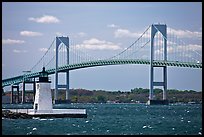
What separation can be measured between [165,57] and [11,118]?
35.0 m

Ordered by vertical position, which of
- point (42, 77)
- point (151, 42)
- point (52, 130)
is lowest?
point (52, 130)

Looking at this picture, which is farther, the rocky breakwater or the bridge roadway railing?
the bridge roadway railing

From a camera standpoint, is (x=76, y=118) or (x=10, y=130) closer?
(x=10, y=130)

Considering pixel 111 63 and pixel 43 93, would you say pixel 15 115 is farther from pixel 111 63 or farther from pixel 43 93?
pixel 111 63

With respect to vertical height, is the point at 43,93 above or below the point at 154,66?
below

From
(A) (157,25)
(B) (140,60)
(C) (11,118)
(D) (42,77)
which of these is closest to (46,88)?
(D) (42,77)

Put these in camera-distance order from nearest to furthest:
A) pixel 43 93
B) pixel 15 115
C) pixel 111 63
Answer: pixel 43 93, pixel 15 115, pixel 111 63

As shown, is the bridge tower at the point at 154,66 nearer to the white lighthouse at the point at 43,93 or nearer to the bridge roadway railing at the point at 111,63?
the bridge roadway railing at the point at 111,63

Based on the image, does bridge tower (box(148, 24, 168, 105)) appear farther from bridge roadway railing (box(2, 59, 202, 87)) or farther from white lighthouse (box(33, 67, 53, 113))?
white lighthouse (box(33, 67, 53, 113))

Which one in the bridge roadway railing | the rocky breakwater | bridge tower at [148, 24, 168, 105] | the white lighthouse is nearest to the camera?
the white lighthouse

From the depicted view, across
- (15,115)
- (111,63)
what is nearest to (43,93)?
(15,115)

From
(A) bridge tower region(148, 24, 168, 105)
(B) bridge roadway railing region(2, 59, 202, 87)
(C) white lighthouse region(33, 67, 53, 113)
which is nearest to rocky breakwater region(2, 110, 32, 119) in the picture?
(C) white lighthouse region(33, 67, 53, 113)

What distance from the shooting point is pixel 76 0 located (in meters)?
→ 19.4

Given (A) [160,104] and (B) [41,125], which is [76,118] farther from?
(A) [160,104]
